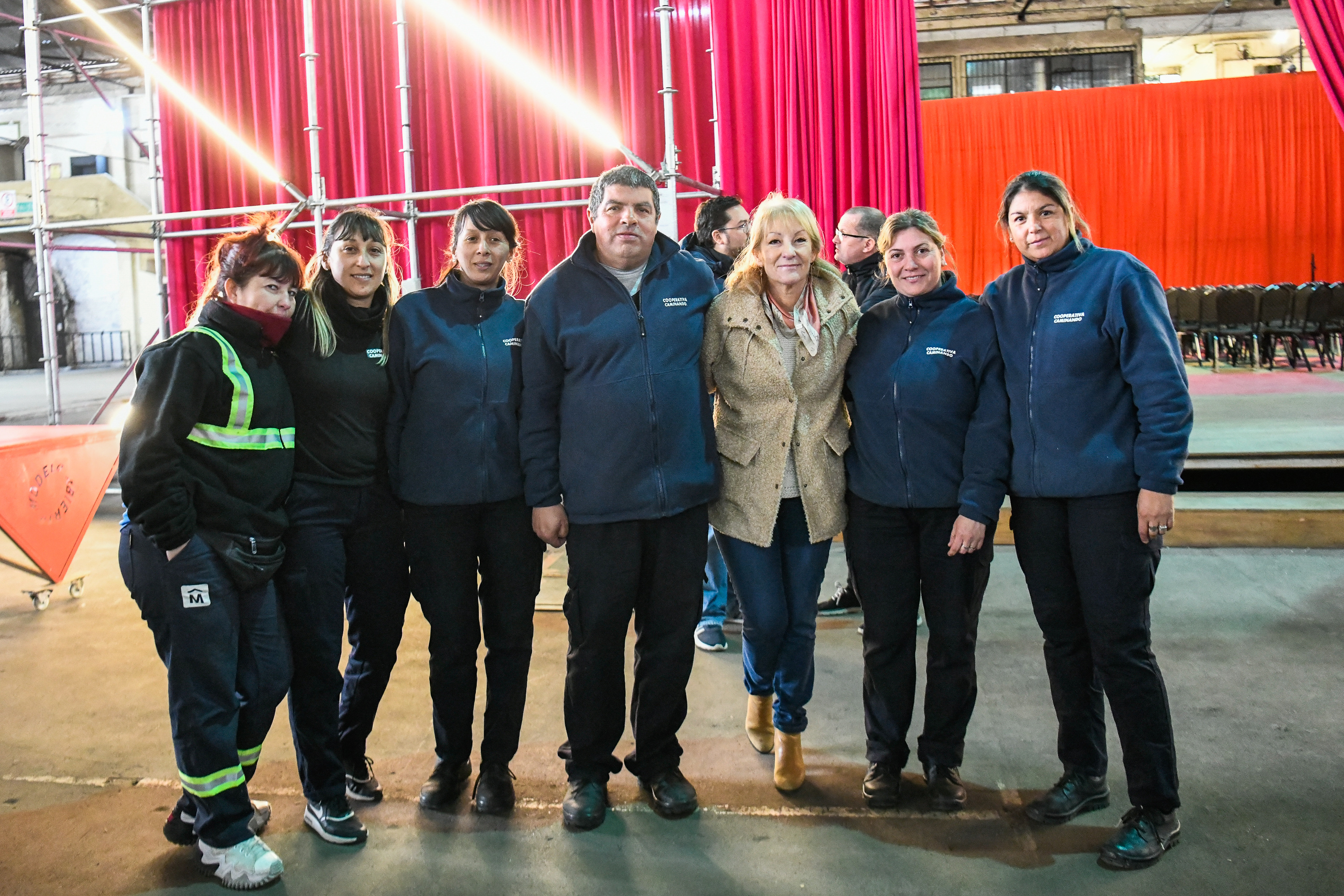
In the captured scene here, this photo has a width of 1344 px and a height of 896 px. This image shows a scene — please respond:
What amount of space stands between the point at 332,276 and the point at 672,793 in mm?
1552

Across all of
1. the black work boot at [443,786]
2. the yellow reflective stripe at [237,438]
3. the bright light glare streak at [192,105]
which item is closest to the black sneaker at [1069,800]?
the black work boot at [443,786]

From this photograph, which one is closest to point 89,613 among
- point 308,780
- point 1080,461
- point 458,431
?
point 308,780

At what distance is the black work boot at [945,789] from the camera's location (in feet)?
7.84

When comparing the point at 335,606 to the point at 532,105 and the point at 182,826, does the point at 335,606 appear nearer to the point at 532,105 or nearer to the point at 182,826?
the point at 182,826

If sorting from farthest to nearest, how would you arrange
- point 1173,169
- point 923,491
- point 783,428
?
point 1173,169
point 783,428
point 923,491

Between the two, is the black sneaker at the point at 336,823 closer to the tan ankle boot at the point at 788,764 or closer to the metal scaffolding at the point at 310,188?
the tan ankle boot at the point at 788,764

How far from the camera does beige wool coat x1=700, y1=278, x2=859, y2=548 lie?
2410 millimetres

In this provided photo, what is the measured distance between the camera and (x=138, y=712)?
3.19 m

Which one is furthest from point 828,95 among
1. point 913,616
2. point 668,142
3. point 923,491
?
point 913,616

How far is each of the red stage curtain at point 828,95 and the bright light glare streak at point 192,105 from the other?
298 centimetres

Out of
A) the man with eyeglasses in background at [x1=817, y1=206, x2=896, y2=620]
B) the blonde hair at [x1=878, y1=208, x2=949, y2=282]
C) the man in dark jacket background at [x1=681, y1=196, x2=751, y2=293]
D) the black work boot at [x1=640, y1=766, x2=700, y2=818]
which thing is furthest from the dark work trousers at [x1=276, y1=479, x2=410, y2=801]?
the man in dark jacket background at [x1=681, y1=196, x2=751, y2=293]

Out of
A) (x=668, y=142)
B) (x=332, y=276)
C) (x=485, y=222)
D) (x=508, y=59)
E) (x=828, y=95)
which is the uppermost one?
(x=508, y=59)

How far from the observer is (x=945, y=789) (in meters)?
2.40

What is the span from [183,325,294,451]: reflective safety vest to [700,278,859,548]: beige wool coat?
107cm
